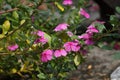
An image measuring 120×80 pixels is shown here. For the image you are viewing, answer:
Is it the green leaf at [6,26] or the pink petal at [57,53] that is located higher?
the green leaf at [6,26]

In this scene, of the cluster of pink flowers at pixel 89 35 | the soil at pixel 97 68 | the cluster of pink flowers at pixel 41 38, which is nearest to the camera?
the cluster of pink flowers at pixel 41 38

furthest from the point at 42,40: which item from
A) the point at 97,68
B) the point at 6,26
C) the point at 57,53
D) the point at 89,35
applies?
the point at 97,68

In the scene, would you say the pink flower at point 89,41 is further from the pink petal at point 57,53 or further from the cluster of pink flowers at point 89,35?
the pink petal at point 57,53

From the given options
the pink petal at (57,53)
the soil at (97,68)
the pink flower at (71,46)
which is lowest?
the soil at (97,68)

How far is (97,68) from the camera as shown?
3.68 meters

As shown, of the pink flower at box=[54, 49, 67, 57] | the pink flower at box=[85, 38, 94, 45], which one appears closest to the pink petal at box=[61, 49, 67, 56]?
the pink flower at box=[54, 49, 67, 57]

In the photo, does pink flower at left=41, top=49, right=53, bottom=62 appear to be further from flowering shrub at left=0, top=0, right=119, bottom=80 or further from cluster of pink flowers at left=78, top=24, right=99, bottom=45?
cluster of pink flowers at left=78, top=24, right=99, bottom=45

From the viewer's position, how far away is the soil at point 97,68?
11.5ft

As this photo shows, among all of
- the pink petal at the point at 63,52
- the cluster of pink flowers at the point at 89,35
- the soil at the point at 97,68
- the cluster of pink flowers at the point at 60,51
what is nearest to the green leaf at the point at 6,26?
the cluster of pink flowers at the point at 60,51

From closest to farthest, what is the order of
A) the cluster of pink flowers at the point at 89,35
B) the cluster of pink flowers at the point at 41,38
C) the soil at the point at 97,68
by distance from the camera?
the cluster of pink flowers at the point at 41,38, the cluster of pink flowers at the point at 89,35, the soil at the point at 97,68

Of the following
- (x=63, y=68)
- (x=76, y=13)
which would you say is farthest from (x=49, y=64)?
(x=76, y=13)

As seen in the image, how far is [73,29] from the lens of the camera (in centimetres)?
304

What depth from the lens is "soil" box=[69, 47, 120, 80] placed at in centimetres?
351

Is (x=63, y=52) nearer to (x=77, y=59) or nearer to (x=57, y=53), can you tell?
(x=57, y=53)
